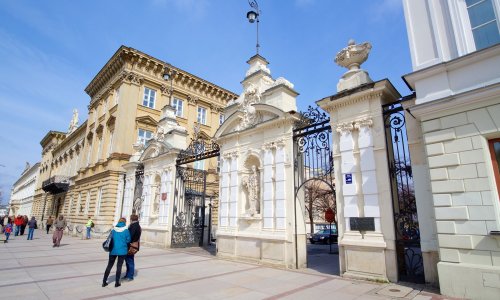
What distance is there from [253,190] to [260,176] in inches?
24.7

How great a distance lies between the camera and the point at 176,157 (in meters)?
15.9

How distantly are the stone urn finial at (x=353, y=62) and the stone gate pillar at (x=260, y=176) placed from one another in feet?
7.13

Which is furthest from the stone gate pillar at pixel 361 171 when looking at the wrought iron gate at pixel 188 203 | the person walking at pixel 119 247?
the wrought iron gate at pixel 188 203

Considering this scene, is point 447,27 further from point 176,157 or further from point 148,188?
point 148,188

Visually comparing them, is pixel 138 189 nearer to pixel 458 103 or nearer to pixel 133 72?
pixel 133 72

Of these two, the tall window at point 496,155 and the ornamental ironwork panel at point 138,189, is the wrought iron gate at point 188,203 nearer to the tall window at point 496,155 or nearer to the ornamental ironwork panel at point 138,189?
A: the ornamental ironwork panel at point 138,189

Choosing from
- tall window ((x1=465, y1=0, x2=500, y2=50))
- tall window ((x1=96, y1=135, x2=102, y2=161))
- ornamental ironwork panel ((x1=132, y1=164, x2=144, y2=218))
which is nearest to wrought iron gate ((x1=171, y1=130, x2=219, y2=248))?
ornamental ironwork panel ((x1=132, y1=164, x2=144, y2=218))

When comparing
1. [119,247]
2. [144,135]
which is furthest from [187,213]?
[144,135]

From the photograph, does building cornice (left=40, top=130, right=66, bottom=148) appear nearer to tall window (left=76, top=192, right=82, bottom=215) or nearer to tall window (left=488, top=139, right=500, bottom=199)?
tall window (left=76, top=192, right=82, bottom=215)

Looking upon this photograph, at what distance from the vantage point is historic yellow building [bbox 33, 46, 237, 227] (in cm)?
2389

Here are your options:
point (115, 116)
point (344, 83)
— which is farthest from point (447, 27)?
point (115, 116)

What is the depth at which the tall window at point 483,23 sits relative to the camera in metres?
6.40

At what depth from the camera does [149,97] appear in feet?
90.7

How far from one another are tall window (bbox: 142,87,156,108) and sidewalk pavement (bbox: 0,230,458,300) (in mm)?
18924
